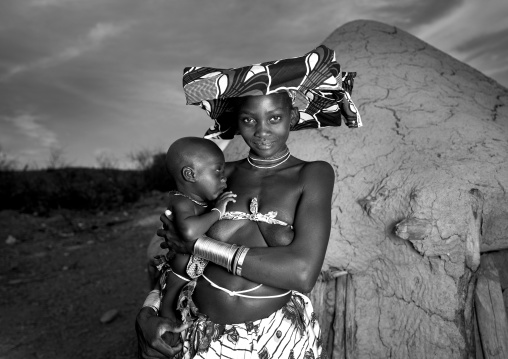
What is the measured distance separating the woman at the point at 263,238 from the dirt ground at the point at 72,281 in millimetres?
2731

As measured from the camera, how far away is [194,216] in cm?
199

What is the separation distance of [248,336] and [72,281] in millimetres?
5076

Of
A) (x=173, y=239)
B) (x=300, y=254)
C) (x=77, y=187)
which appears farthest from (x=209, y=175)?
(x=77, y=187)

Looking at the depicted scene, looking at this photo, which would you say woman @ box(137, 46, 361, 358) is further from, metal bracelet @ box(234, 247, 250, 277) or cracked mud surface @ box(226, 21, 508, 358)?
cracked mud surface @ box(226, 21, 508, 358)

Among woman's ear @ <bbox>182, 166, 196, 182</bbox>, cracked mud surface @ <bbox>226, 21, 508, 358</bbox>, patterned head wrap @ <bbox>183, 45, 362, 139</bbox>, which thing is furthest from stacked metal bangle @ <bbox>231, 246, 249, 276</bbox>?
cracked mud surface @ <bbox>226, 21, 508, 358</bbox>

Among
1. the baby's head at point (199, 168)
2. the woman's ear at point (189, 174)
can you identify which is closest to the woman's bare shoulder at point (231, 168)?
the baby's head at point (199, 168)

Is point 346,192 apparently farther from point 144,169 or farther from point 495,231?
point 144,169

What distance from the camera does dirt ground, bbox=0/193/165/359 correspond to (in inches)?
182

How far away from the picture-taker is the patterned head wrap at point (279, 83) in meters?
1.88

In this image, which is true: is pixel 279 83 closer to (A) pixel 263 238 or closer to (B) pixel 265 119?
(B) pixel 265 119

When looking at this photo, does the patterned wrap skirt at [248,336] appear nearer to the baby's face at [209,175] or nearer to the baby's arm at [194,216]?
the baby's arm at [194,216]

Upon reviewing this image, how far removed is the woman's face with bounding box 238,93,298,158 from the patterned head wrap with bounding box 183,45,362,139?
1.7 inches

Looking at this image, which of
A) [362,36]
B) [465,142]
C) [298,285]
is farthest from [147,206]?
[298,285]

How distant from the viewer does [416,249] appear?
272cm
